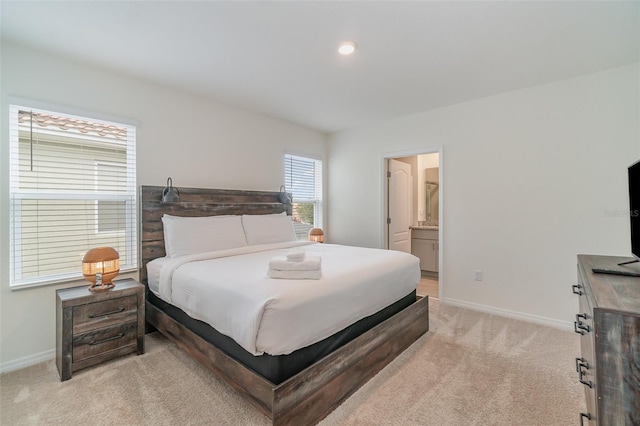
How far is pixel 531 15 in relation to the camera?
1930mm

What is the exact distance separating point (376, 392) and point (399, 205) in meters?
3.32

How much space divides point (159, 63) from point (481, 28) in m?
2.70

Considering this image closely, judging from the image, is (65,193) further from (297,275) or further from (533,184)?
(533,184)

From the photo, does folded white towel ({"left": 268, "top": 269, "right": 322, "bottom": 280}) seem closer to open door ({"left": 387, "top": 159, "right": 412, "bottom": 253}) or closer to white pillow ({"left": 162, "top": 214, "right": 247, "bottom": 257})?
white pillow ({"left": 162, "top": 214, "right": 247, "bottom": 257})

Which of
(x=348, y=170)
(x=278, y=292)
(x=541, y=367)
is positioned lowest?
(x=541, y=367)

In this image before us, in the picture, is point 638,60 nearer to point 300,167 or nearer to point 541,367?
point 541,367

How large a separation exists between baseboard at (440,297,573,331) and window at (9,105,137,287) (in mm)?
3800

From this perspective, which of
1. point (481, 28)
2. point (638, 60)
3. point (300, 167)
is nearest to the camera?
point (481, 28)

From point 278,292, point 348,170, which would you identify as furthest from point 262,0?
point 348,170

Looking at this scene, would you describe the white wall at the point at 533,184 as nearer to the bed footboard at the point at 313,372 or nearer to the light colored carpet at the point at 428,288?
the light colored carpet at the point at 428,288

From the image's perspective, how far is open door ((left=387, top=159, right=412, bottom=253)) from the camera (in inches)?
180

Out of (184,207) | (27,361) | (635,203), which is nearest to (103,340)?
(27,361)

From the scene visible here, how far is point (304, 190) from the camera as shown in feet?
15.7

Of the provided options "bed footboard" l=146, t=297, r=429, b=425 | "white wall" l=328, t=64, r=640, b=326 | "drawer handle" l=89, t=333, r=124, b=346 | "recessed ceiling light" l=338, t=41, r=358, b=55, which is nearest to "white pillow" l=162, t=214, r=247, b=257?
"bed footboard" l=146, t=297, r=429, b=425
